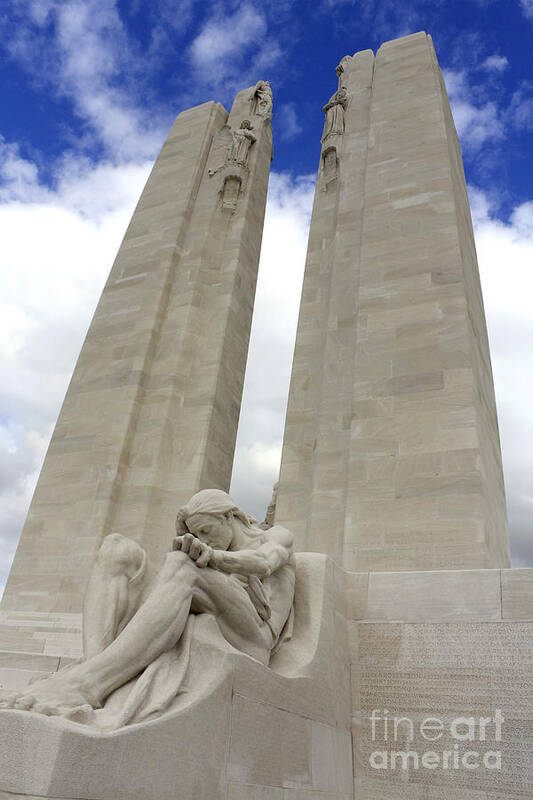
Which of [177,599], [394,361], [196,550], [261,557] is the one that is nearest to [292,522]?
[394,361]

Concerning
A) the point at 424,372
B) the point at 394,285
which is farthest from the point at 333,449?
the point at 394,285

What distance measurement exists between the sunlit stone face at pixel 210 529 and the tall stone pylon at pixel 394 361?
9.55 ft

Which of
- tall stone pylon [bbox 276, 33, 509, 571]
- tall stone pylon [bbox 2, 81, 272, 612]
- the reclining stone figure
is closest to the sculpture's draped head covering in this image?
the reclining stone figure

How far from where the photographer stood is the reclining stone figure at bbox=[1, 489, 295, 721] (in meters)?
3.28

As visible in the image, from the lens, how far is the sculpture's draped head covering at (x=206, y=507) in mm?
4539

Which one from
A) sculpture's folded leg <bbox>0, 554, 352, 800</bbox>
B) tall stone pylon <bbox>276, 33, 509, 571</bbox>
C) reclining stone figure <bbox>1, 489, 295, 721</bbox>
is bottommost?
sculpture's folded leg <bbox>0, 554, 352, 800</bbox>

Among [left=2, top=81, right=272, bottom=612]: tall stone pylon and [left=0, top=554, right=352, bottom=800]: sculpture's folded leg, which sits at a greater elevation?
[left=2, top=81, right=272, bottom=612]: tall stone pylon

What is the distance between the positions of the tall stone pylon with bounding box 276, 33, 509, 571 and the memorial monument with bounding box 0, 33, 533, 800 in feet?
0.12

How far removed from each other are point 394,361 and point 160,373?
5.00 meters

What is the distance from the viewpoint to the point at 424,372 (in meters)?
8.05

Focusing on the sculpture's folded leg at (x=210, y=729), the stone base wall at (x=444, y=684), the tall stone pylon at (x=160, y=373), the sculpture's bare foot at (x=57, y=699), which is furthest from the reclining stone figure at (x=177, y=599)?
the tall stone pylon at (x=160, y=373)

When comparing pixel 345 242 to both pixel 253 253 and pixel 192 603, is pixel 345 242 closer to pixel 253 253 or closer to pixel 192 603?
pixel 253 253

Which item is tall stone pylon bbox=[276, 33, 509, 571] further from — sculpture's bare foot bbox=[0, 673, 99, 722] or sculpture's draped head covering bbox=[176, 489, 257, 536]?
sculpture's bare foot bbox=[0, 673, 99, 722]

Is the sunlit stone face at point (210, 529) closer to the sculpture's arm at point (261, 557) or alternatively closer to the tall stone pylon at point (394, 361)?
the sculpture's arm at point (261, 557)
